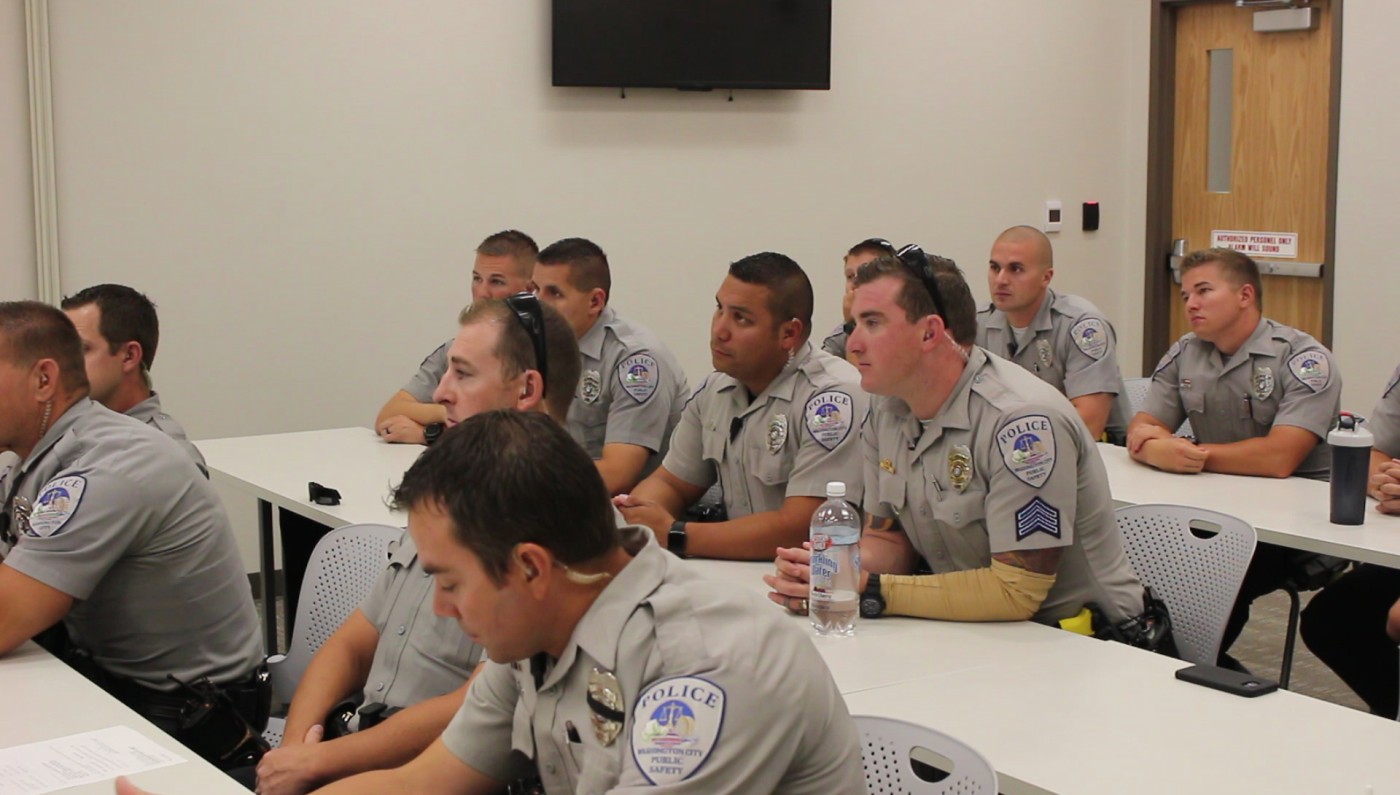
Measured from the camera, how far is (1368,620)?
3842 mm

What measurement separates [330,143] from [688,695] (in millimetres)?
4415

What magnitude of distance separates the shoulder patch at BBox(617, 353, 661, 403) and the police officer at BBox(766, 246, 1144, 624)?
53.0 inches

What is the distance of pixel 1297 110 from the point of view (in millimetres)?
6801

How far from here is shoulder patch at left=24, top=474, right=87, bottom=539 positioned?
264 cm

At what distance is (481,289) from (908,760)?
3392 millimetres

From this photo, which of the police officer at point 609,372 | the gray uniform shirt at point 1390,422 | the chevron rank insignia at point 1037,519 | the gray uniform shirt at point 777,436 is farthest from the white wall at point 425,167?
the chevron rank insignia at point 1037,519

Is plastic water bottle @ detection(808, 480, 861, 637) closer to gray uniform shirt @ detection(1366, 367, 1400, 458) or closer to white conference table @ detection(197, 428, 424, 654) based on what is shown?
white conference table @ detection(197, 428, 424, 654)

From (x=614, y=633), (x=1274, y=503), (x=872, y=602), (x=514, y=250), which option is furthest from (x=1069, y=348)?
(x=614, y=633)

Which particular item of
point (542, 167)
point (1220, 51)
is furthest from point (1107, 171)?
point (542, 167)

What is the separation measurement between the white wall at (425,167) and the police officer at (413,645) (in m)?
3.00

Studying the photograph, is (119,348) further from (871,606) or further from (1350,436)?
(1350,436)

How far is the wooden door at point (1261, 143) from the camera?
673cm

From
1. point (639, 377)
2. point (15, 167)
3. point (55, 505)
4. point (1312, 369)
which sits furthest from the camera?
point (15, 167)

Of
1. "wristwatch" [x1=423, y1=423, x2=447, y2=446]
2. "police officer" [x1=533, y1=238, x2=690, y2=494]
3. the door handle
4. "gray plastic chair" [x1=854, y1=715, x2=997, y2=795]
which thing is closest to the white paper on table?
"gray plastic chair" [x1=854, y1=715, x2=997, y2=795]
